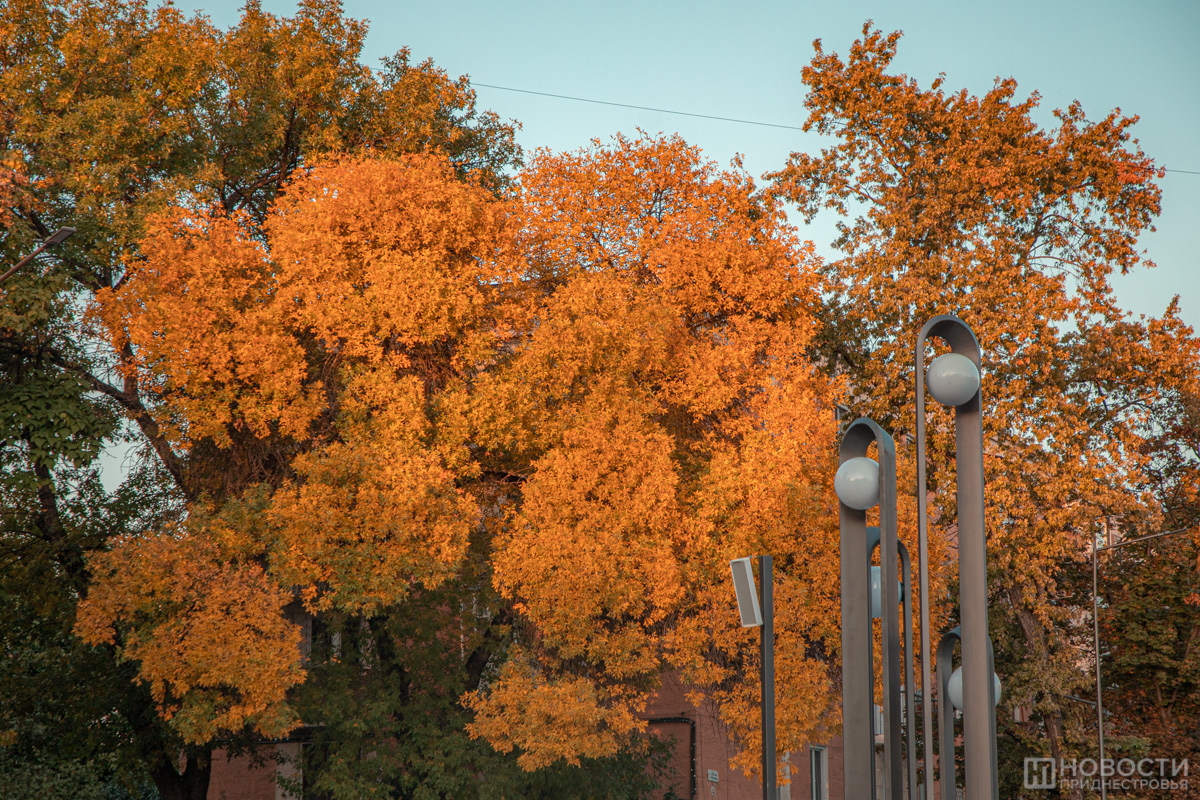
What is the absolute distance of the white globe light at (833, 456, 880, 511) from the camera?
6941 millimetres

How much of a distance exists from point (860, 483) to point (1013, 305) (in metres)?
15.4

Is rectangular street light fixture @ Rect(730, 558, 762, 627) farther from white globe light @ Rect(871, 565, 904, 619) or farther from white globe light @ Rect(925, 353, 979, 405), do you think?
white globe light @ Rect(925, 353, 979, 405)

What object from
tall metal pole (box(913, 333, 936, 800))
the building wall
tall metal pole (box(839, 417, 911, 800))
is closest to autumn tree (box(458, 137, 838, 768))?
the building wall

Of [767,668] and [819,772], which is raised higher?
[767,668]

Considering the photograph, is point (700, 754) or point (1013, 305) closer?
point (1013, 305)

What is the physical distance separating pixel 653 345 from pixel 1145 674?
69.8 ft

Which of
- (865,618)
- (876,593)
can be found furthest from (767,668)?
(865,618)

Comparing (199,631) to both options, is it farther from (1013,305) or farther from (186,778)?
(1013,305)

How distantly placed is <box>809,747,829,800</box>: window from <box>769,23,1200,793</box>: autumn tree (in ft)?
23.7

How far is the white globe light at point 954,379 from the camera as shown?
6285mm

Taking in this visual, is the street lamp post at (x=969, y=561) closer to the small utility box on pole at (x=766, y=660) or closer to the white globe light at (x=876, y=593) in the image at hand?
the white globe light at (x=876, y=593)

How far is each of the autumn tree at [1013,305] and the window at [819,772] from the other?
7.23 meters

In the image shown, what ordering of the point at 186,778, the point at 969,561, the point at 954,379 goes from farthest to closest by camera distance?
the point at 186,778, the point at 954,379, the point at 969,561

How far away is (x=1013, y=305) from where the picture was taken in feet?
68.0
